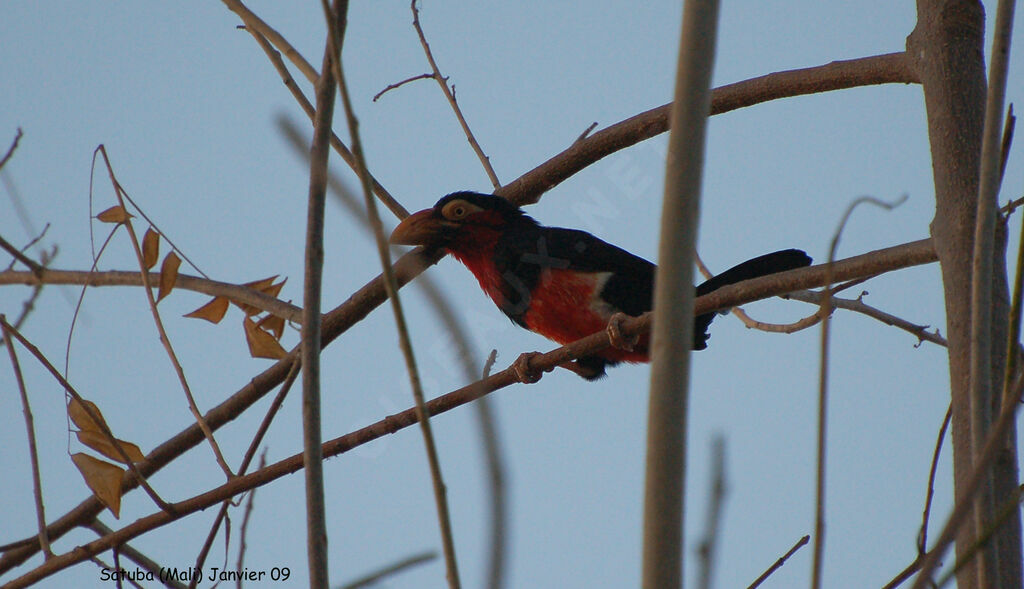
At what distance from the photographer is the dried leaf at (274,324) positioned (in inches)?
131

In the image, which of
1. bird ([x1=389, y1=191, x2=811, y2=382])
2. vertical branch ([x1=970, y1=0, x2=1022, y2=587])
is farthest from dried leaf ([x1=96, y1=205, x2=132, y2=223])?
vertical branch ([x1=970, y1=0, x2=1022, y2=587])

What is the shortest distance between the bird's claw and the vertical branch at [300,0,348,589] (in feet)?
5.21

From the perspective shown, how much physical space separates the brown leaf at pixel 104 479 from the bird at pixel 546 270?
163 centimetres

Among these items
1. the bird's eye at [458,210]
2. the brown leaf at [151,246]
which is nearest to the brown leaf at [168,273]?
the brown leaf at [151,246]

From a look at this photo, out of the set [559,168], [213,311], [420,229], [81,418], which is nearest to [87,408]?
[81,418]

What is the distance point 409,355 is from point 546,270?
3.17 meters

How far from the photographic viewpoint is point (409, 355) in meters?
1.00

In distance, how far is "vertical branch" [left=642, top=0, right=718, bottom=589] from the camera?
0.84 m

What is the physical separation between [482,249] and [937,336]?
6.57 ft

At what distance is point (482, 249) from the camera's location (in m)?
4.39

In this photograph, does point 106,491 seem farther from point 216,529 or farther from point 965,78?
point 965,78

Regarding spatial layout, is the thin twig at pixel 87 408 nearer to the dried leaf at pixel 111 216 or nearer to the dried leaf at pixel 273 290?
the dried leaf at pixel 111 216

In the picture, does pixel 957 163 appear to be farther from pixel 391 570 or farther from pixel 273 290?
pixel 273 290

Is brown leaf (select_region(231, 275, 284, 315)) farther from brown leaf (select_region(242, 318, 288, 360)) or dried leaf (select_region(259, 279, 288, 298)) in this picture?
brown leaf (select_region(242, 318, 288, 360))
